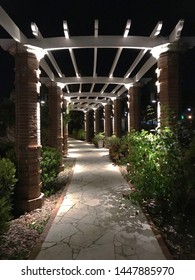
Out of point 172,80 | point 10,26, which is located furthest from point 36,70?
point 172,80

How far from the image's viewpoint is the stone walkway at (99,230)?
3.73 meters

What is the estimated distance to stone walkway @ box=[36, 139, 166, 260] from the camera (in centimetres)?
373

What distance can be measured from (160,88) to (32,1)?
383 cm

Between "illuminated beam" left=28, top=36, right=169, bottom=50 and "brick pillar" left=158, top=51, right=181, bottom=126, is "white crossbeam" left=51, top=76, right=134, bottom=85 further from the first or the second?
"brick pillar" left=158, top=51, right=181, bottom=126

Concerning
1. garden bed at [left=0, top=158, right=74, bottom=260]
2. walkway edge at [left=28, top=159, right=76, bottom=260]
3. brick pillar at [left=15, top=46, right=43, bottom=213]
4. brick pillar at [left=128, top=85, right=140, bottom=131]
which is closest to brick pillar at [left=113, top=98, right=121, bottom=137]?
brick pillar at [left=128, top=85, right=140, bottom=131]

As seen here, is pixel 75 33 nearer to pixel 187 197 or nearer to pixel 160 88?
pixel 160 88

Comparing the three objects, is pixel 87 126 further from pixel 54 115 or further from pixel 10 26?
pixel 10 26

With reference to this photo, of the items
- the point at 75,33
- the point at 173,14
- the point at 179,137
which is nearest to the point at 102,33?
the point at 75,33

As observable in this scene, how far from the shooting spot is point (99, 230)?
4570 millimetres

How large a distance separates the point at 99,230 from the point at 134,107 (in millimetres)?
6959

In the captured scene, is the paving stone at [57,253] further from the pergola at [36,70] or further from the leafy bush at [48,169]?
the leafy bush at [48,169]

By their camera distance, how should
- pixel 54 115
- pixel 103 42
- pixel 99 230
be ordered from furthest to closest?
pixel 54 115 < pixel 103 42 < pixel 99 230

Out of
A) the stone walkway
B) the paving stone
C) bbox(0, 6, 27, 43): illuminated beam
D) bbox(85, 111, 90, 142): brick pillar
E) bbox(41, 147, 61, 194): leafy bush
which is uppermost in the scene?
bbox(0, 6, 27, 43): illuminated beam

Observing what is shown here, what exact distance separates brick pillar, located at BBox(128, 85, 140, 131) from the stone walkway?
13.1 feet
